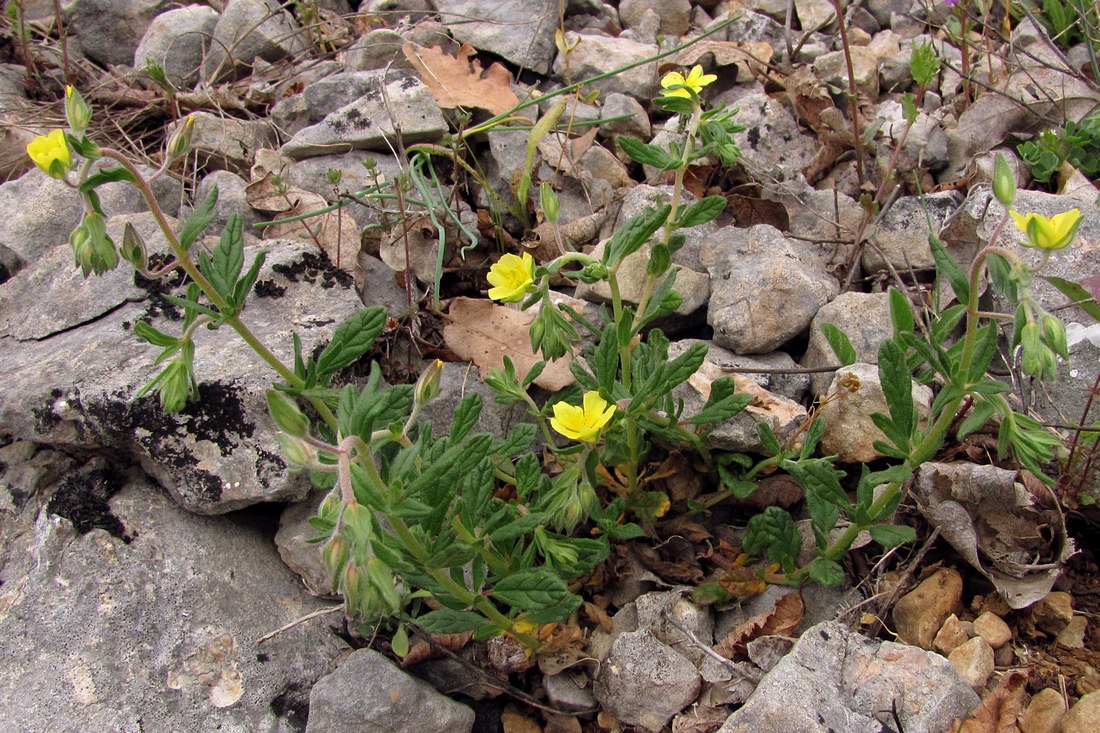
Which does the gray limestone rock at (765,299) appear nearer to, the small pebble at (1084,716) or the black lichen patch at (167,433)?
the small pebble at (1084,716)

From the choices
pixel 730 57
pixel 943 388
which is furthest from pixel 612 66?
pixel 943 388

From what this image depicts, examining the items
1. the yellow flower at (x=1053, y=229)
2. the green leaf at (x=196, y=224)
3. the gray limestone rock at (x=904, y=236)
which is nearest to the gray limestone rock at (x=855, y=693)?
the yellow flower at (x=1053, y=229)

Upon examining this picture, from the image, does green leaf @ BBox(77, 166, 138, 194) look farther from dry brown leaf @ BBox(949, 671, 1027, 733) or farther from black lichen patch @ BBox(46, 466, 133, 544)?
dry brown leaf @ BBox(949, 671, 1027, 733)

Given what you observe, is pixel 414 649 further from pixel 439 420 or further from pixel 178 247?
pixel 178 247

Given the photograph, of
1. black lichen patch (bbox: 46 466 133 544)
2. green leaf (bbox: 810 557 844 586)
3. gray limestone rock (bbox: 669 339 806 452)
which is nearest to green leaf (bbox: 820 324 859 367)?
gray limestone rock (bbox: 669 339 806 452)

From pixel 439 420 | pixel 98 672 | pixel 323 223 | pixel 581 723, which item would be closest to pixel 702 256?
pixel 439 420
